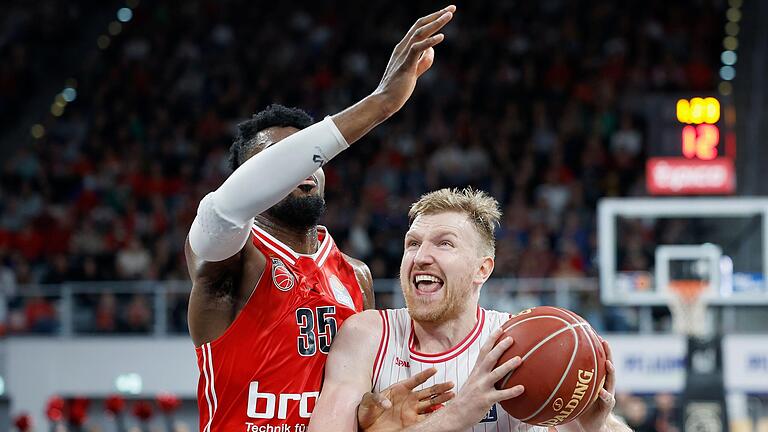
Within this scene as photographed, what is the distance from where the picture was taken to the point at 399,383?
3.96 meters

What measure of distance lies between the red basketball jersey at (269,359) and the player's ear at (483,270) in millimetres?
575

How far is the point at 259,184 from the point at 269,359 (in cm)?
85

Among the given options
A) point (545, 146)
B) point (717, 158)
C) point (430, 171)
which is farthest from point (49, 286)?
point (717, 158)

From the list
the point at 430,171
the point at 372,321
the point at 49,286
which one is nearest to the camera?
the point at 372,321

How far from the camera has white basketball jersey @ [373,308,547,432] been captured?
407 cm

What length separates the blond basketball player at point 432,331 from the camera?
13.0ft

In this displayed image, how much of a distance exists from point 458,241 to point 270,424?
3.13 ft

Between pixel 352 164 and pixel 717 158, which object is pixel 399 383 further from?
pixel 352 164

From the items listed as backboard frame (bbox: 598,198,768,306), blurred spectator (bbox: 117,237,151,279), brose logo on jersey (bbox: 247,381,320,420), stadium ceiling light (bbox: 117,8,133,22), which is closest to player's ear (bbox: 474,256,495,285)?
brose logo on jersey (bbox: 247,381,320,420)

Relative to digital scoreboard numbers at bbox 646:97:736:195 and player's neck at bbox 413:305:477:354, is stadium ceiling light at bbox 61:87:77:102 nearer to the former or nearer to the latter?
digital scoreboard numbers at bbox 646:97:736:195

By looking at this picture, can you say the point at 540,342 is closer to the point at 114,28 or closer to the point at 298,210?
the point at 298,210

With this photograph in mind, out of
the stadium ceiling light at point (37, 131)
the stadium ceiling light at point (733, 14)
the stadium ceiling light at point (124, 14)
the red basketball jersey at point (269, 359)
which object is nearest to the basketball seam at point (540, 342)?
the red basketball jersey at point (269, 359)

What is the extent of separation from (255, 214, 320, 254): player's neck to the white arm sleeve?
700mm

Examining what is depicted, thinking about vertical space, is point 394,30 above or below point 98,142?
above
